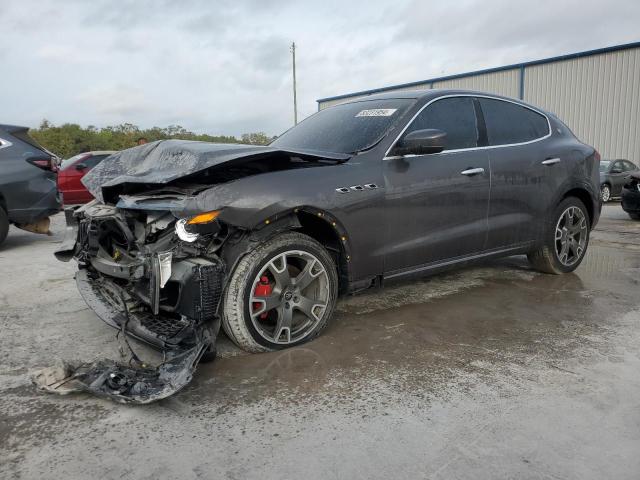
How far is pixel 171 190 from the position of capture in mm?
3250

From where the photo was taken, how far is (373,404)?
2.64 metres

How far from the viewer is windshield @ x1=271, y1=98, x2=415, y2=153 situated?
388 centimetres

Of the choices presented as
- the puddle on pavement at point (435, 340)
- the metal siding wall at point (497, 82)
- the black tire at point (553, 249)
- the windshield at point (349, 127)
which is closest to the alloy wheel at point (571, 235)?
the black tire at point (553, 249)

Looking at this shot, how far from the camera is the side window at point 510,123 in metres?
4.56

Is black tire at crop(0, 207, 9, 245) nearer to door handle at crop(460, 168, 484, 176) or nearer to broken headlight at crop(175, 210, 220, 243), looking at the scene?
broken headlight at crop(175, 210, 220, 243)

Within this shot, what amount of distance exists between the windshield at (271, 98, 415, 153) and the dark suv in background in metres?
4.29

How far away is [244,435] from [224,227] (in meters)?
1.19

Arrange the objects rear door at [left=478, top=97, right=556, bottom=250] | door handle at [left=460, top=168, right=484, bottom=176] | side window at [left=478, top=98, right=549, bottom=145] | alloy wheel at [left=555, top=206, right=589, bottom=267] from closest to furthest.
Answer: door handle at [left=460, top=168, right=484, bottom=176], rear door at [left=478, top=97, right=556, bottom=250], side window at [left=478, top=98, right=549, bottom=145], alloy wheel at [left=555, top=206, right=589, bottom=267]

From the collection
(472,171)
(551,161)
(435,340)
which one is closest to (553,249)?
(551,161)

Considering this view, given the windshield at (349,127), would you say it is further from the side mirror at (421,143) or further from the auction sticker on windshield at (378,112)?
the side mirror at (421,143)

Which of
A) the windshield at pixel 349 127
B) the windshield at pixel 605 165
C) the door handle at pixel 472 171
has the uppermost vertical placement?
the windshield at pixel 349 127

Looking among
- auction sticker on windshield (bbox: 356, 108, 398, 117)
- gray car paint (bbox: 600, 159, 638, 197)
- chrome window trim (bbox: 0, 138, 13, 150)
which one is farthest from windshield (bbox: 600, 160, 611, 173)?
chrome window trim (bbox: 0, 138, 13, 150)

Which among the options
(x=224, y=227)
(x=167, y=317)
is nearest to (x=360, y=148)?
(x=224, y=227)

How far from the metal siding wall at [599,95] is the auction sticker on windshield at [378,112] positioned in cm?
1927
